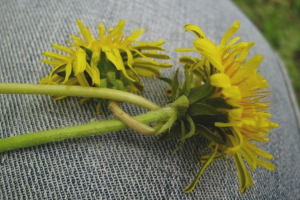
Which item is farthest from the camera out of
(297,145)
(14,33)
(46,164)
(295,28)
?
(295,28)

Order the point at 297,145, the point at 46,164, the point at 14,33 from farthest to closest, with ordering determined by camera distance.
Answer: the point at 297,145 → the point at 14,33 → the point at 46,164

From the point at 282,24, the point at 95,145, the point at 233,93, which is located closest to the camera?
the point at 233,93

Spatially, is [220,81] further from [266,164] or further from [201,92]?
[266,164]

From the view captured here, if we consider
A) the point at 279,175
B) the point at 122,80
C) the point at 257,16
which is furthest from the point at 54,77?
the point at 257,16

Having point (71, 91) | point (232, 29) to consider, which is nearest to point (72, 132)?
point (71, 91)

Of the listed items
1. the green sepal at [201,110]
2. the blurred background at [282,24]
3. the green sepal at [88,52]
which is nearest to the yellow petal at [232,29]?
the green sepal at [201,110]

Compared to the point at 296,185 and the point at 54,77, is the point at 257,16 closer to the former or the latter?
the point at 296,185

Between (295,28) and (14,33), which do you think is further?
(295,28)
